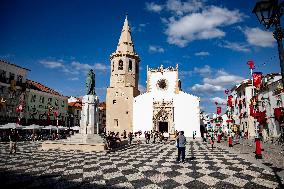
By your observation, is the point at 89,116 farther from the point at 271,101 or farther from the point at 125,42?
the point at 271,101

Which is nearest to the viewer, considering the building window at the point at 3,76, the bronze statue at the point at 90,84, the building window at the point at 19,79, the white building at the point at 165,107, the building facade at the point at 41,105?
the bronze statue at the point at 90,84

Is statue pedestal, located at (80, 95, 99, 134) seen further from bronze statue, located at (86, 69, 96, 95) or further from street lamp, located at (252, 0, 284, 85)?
street lamp, located at (252, 0, 284, 85)

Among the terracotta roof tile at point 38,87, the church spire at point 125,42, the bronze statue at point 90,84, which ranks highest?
the church spire at point 125,42

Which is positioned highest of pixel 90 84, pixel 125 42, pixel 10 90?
pixel 125 42

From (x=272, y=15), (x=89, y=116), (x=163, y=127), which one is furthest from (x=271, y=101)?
(x=272, y=15)

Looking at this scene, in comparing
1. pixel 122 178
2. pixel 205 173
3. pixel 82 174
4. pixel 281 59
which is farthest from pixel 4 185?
pixel 281 59

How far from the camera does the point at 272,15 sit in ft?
14.9

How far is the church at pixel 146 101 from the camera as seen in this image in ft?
135

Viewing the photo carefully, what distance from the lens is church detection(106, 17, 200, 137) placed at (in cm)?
4119

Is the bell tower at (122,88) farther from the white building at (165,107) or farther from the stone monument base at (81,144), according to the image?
the stone monument base at (81,144)

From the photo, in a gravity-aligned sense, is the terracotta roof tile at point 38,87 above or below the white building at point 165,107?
above

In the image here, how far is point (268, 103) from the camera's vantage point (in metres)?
37.7

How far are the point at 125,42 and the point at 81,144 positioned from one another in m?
32.3

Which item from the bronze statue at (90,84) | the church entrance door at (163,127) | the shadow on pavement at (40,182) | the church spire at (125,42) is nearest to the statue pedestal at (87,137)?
the bronze statue at (90,84)
